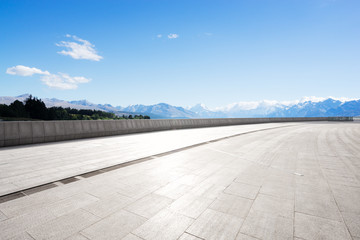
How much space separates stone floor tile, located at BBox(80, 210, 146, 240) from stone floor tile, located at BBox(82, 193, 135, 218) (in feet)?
0.56

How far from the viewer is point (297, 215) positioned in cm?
321

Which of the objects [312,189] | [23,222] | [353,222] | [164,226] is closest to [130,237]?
[164,226]

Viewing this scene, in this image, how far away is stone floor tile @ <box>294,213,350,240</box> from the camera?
2.69m

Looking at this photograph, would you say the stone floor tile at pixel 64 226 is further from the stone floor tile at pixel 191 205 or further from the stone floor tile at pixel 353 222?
the stone floor tile at pixel 353 222

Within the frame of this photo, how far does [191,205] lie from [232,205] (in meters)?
0.72

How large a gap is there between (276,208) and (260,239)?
1.03 metres

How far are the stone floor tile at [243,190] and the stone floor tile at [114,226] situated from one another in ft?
6.48

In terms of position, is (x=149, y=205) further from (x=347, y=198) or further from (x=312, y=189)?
(x=347, y=198)

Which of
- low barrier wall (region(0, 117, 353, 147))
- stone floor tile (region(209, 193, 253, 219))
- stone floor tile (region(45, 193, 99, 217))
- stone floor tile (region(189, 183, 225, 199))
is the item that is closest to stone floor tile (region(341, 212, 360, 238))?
stone floor tile (region(209, 193, 253, 219))

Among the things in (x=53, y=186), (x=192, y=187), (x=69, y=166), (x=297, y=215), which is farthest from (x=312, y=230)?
(x=69, y=166)

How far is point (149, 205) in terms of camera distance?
3494 millimetres

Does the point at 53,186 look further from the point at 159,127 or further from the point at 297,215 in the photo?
the point at 159,127

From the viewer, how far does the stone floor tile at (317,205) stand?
326cm

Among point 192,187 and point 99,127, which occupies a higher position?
point 99,127
